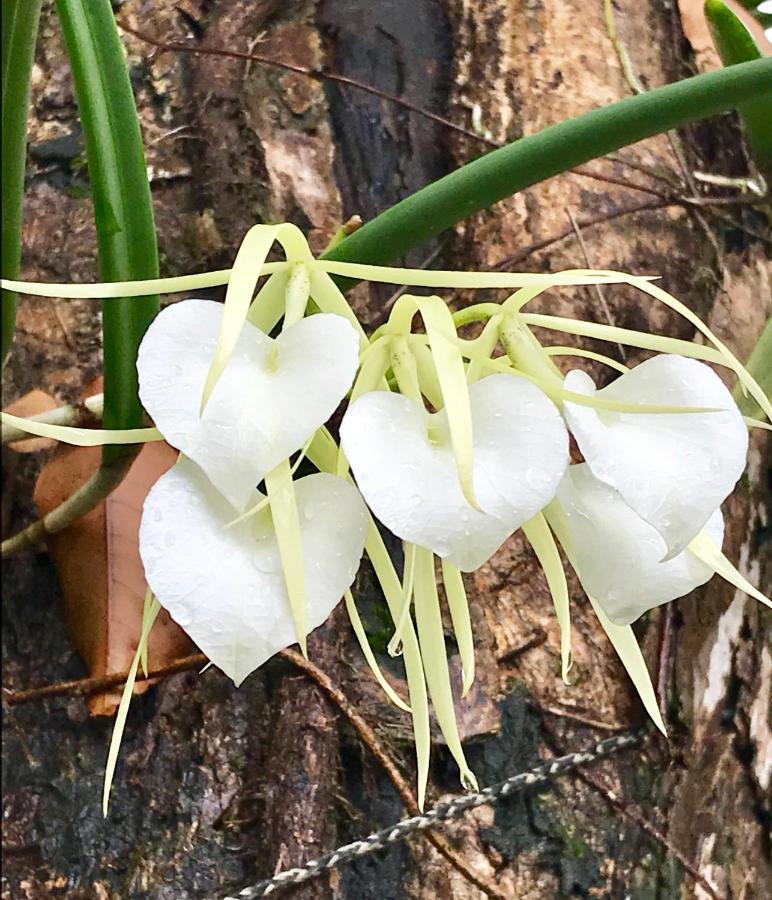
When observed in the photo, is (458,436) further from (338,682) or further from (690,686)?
(690,686)

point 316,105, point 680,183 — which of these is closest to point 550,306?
point 680,183

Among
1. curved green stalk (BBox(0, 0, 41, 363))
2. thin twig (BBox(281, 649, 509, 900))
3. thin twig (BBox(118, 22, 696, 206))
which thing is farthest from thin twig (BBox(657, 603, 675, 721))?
curved green stalk (BBox(0, 0, 41, 363))

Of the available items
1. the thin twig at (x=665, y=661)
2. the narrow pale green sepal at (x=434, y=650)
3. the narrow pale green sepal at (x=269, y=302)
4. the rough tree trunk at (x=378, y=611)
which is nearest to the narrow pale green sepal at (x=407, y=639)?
the narrow pale green sepal at (x=434, y=650)

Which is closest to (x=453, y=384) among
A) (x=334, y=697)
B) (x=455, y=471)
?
(x=455, y=471)

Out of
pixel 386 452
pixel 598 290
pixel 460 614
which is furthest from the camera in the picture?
pixel 598 290

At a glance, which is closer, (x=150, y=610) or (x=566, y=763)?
(x=150, y=610)

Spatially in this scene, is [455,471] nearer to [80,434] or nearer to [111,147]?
[80,434]
